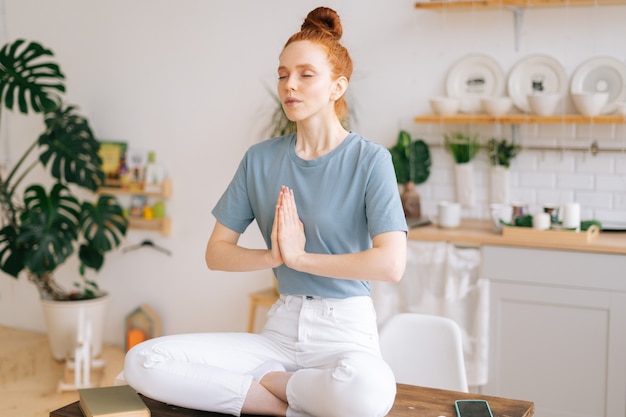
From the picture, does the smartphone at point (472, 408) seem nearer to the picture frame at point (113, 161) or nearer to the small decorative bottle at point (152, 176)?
the small decorative bottle at point (152, 176)

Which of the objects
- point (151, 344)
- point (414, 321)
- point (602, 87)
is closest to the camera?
point (151, 344)

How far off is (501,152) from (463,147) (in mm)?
176

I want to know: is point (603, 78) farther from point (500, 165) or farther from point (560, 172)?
point (500, 165)

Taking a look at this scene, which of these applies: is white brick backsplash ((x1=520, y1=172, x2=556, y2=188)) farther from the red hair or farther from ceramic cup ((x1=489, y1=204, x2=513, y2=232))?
the red hair

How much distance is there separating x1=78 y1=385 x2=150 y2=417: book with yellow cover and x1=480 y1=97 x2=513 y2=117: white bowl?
227cm

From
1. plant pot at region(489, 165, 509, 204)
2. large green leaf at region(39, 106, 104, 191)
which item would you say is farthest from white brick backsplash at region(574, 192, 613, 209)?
large green leaf at region(39, 106, 104, 191)

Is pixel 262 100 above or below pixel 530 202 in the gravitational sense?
above

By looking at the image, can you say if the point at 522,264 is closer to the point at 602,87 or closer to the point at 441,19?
the point at 602,87

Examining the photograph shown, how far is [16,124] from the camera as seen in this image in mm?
5348

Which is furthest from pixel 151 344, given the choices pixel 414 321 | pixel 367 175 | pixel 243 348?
pixel 414 321

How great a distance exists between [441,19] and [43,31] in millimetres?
2483

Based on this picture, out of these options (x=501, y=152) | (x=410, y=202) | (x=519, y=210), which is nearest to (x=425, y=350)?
(x=519, y=210)

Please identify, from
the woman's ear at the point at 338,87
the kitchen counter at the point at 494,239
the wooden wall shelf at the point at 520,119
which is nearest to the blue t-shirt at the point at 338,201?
the woman's ear at the point at 338,87

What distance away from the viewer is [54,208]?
171 inches
